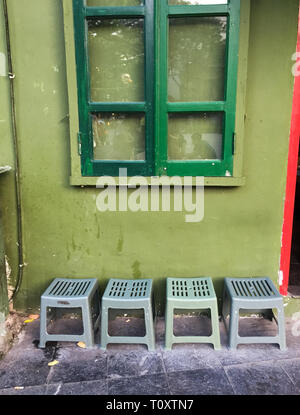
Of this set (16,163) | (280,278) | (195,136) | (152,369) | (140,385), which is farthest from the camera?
(280,278)

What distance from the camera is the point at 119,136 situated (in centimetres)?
310

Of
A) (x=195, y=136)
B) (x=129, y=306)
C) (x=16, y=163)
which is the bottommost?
(x=129, y=306)

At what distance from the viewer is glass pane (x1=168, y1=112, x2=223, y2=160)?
3.00 metres

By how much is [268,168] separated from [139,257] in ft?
4.89

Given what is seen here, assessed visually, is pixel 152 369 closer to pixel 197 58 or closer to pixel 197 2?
pixel 197 58

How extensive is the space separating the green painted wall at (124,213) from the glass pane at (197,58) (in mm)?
271

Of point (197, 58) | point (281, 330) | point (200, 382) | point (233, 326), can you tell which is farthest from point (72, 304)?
point (197, 58)

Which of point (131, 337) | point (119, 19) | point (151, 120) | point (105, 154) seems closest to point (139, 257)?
point (131, 337)

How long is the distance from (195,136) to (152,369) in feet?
6.66

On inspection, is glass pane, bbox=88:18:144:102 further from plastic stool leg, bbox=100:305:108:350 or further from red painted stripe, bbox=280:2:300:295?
plastic stool leg, bbox=100:305:108:350

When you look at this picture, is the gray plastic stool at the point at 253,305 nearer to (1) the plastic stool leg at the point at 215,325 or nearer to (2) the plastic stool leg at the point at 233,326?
(2) the plastic stool leg at the point at 233,326

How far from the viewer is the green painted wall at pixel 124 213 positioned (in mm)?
2906

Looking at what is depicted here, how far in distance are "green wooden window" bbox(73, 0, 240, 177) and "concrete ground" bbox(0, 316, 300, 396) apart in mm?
1572

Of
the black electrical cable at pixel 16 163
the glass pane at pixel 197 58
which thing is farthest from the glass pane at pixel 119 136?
the black electrical cable at pixel 16 163
